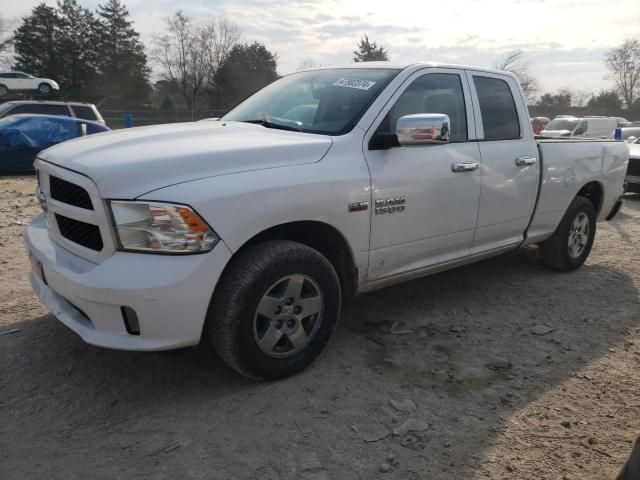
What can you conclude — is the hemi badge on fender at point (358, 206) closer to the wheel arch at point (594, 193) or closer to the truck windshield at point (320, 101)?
the truck windshield at point (320, 101)

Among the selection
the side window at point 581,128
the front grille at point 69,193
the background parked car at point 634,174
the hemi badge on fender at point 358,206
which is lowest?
the background parked car at point 634,174

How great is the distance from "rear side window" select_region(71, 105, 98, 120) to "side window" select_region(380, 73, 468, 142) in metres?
12.2

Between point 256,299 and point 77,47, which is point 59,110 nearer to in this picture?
point 256,299

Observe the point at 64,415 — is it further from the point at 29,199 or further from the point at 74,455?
the point at 29,199

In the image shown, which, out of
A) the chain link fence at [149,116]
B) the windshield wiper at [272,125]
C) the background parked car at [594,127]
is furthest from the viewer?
the chain link fence at [149,116]

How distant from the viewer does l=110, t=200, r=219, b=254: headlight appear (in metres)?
2.41

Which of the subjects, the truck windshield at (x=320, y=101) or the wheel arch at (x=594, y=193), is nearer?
the truck windshield at (x=320, y=101)

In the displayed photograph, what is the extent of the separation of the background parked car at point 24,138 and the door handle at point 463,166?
10101 mm

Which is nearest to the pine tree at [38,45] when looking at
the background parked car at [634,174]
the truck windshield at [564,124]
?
the truck windshield at [564,124]

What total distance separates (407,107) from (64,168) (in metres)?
2.16

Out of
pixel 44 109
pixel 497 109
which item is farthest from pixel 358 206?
pixel 44 109

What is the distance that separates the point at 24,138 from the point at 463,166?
410 inches

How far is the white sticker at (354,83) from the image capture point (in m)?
3.48

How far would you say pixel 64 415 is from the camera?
262 centimetres
